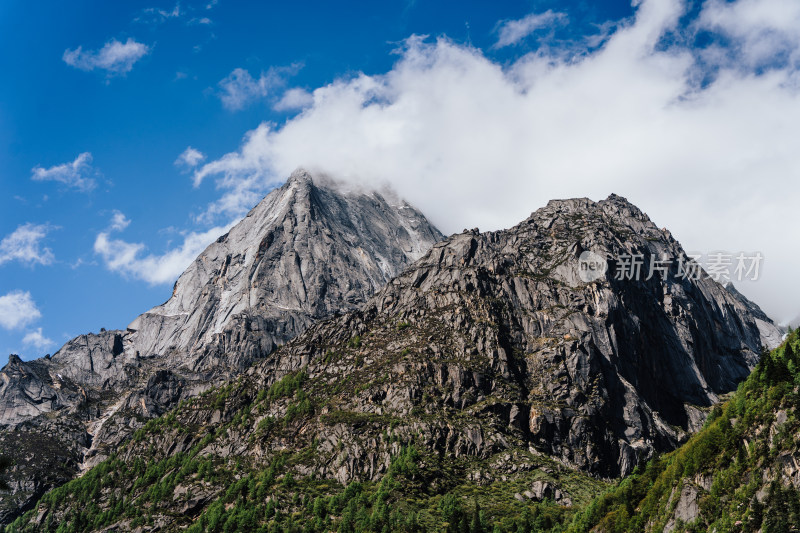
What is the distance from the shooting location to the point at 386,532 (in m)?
197

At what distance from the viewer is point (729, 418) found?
157 m

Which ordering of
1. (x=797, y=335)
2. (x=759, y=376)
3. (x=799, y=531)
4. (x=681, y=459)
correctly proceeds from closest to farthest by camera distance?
(x=799, y=531), (x=681, y=459), (x=759, y=376), (x=797, y=335)

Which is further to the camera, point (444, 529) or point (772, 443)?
point (444, 529)

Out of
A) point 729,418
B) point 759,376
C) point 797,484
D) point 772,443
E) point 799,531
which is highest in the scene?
point 759,376

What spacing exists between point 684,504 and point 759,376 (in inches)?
1737

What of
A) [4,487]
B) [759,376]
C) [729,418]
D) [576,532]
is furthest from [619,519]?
[4,487]

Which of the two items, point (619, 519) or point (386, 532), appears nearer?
point (619, 519)

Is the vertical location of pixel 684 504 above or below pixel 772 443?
below

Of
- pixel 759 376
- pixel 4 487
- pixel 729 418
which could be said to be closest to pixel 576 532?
pixel 729 418

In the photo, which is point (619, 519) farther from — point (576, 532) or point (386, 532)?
point (386, 532)

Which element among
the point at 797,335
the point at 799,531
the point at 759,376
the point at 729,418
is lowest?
the point at 799,531

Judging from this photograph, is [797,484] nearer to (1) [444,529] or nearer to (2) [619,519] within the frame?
(2) [619,519]

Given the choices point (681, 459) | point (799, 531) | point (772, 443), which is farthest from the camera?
point (681, 459)

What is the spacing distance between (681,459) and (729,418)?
14.4 metres
